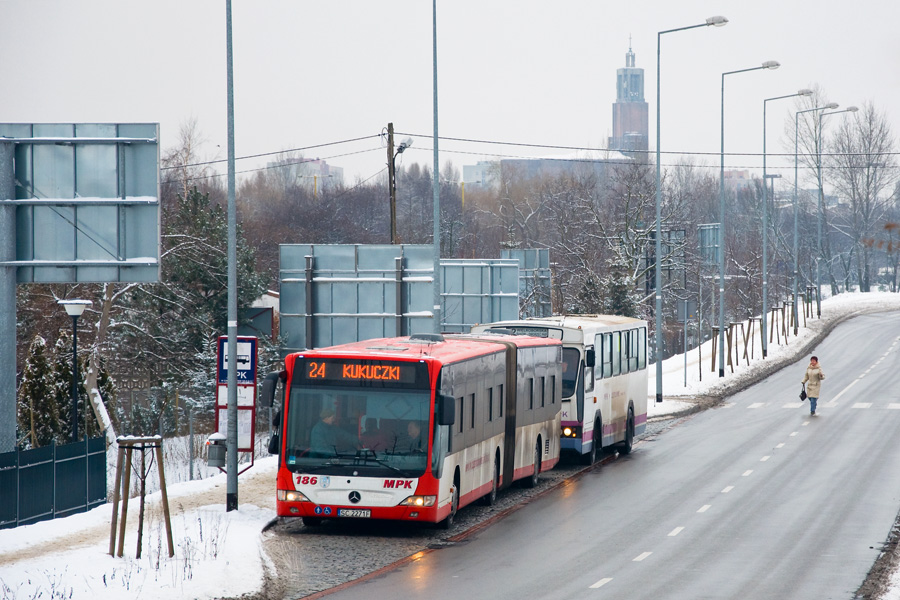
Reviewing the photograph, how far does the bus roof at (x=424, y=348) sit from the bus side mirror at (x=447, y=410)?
0.70 meters

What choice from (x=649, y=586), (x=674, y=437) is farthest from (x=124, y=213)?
(x=674, y=437)

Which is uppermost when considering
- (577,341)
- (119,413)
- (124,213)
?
(124,213)

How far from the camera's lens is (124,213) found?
22.3 metres

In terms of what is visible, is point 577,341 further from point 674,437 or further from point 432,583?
point 432,583

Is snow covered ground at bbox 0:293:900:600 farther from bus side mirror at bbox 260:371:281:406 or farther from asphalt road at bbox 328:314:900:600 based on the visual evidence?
bus side mirror at bbox 260:371:281:406

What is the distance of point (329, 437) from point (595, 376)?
10.4 meters

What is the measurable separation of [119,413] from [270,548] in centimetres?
2652

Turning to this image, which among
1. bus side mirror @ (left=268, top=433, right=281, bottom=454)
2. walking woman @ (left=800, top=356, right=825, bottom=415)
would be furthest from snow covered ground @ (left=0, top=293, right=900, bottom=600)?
walking woman @ (left=800, top=356, right=825, bottom=415)

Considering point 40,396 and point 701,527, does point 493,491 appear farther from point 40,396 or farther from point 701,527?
point 40,396

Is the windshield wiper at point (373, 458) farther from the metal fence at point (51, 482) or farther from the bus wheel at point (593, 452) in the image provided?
the bus wheel at point (593, 452)

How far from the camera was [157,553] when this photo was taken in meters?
14.1

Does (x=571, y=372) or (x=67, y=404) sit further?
(x=67, y=404)

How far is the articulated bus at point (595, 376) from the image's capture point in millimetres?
25391

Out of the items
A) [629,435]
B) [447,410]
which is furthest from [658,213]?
[447,410]
